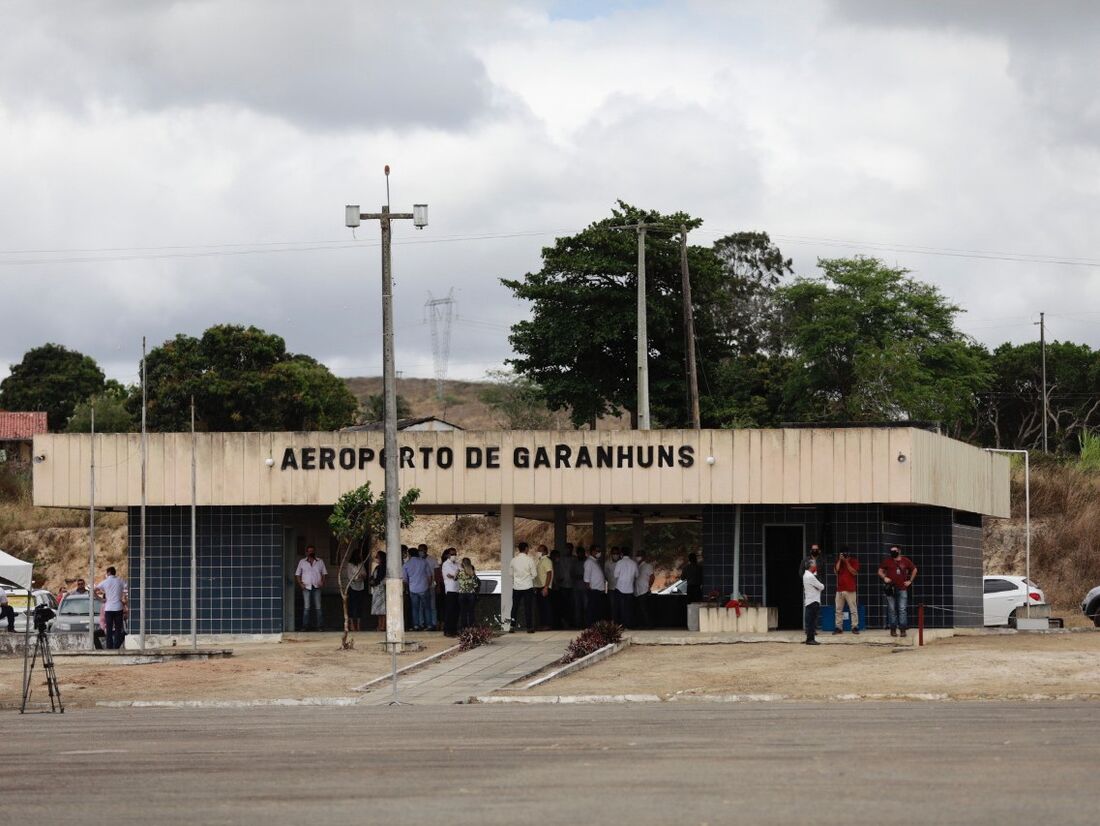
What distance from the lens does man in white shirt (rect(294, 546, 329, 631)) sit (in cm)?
3731

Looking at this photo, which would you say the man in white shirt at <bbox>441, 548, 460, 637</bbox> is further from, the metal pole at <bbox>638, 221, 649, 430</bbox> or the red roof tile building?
the red roof tile building

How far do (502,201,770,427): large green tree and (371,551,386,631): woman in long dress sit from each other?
97.9ft

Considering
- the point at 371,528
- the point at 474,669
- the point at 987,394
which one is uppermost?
the point at 987,394

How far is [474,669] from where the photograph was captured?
2975 centimetres

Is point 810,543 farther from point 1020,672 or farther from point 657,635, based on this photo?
point 1020,672

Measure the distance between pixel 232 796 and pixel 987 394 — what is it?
88.9 m

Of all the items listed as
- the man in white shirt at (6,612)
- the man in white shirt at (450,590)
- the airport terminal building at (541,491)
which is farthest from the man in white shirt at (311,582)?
the man in white shirt at (6,612)

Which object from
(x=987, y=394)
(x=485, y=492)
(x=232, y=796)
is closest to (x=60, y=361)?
(x=987, y=394)

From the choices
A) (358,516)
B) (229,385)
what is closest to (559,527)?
(358,516)

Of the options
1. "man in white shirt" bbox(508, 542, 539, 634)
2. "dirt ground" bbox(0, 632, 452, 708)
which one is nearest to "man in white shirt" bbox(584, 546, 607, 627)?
"man in white shirt" bbox(508, 542, 539, 634)

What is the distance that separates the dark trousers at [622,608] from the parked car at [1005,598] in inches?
403

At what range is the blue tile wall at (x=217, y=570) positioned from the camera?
37.2 meters

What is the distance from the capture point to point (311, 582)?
123 ft

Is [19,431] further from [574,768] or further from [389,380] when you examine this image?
[574,768]
